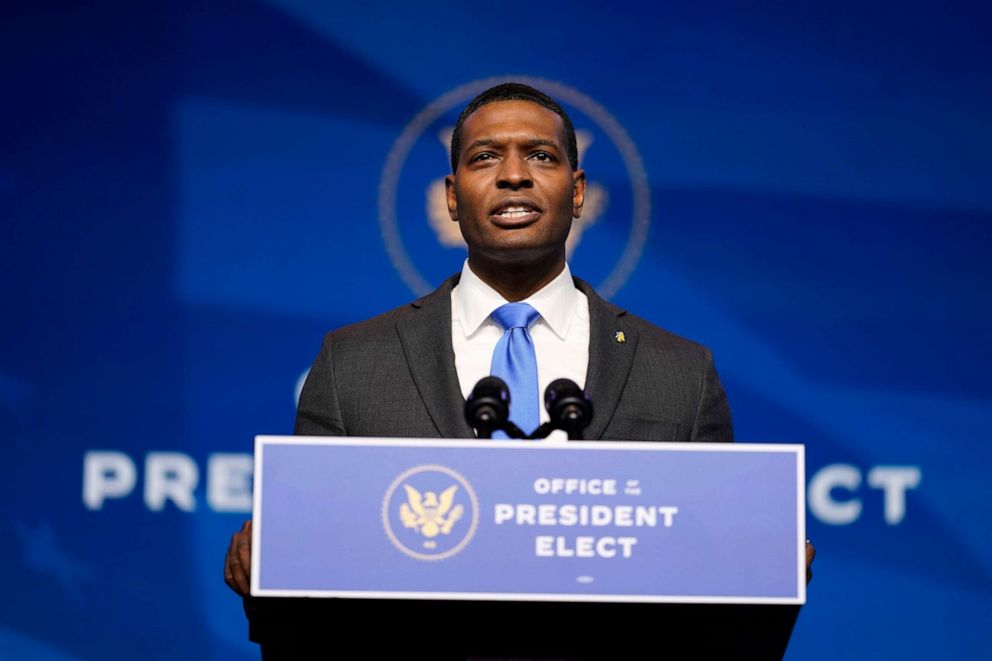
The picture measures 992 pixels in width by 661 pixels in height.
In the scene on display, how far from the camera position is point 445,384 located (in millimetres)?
1974

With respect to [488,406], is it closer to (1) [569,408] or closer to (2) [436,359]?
(1) [569,408]

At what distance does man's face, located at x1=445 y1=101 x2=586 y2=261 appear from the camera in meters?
2.08

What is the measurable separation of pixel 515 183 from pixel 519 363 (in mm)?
301

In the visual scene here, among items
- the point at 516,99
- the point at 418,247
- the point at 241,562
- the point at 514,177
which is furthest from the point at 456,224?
the point at 241,562

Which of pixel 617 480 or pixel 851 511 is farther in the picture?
pixel 851 511

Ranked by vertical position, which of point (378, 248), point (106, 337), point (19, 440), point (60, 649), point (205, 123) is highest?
point (205, 123)

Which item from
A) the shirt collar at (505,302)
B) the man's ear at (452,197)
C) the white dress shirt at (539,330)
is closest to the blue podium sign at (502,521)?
the white dress shirt at (539,330)

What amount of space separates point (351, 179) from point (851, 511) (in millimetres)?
1485

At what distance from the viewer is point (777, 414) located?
3.34 metres

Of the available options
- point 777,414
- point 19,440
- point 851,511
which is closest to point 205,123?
point 19,440

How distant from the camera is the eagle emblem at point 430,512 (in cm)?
146

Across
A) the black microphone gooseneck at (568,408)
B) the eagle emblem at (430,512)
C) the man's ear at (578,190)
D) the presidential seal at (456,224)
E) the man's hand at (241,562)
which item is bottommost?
the man's hand at (241,562)

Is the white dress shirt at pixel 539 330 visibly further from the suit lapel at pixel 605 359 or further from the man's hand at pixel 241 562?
the man's hand at pixel 241 562

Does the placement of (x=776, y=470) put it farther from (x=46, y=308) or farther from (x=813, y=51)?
(x=46, y=308)
